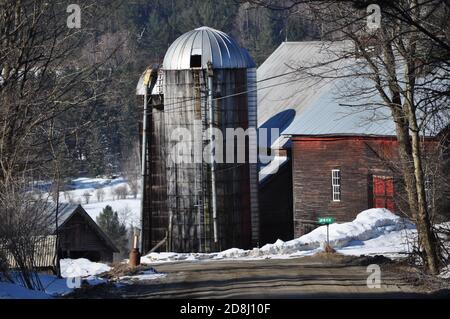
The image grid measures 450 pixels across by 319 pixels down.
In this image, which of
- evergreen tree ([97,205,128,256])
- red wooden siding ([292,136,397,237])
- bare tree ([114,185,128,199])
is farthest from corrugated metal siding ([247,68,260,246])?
bare tree ([114,185,128,199])

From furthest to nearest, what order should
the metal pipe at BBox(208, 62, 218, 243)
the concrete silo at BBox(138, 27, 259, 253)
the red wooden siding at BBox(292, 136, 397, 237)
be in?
the red wooden siding at BBox(292, 136, 397, 237) < the concrete silo at BBox(138, 27, 259, 253) < the metal pipe at BBox(208, 62, 218, 243)

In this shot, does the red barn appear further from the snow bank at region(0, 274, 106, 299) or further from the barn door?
the snow bank at region(0, 274, 106, 299)

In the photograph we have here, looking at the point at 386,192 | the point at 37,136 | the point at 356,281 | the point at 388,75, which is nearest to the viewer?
the point at 356,281

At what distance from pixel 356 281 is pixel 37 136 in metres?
10.3

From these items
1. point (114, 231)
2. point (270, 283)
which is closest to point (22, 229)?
point (270, 283)

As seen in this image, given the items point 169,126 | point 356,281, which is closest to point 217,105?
point 169,126

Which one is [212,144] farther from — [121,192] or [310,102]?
[121,192]

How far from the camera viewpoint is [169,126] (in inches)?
1139

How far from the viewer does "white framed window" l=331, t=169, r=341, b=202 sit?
32.2 m

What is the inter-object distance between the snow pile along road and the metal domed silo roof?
6225mm

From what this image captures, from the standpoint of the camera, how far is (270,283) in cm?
1538

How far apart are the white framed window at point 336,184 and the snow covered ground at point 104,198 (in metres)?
37.9

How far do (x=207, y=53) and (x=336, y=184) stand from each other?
277 inches
